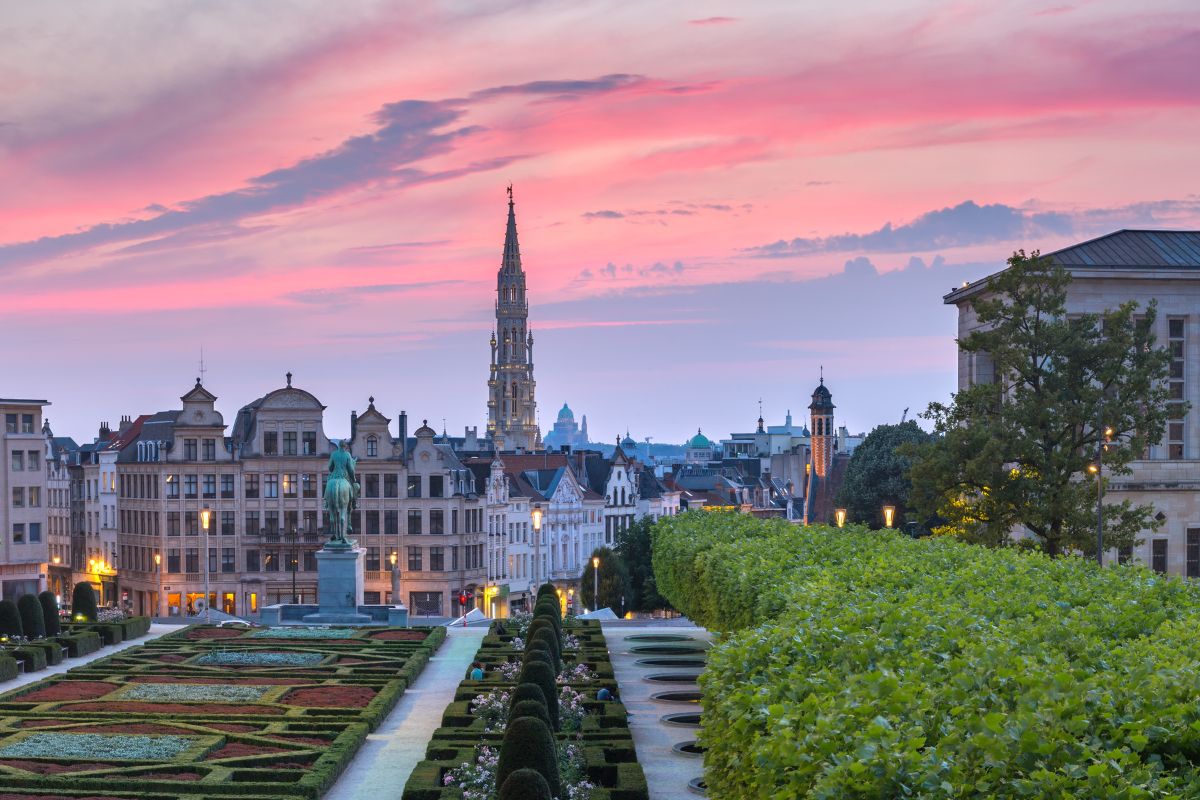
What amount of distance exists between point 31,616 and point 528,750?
3945 centimetres

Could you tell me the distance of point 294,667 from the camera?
51562 mm

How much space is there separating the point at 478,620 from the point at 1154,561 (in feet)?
105

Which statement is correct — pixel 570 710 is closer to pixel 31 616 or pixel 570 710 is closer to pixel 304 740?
pixel 304 740

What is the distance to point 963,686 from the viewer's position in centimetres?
1603

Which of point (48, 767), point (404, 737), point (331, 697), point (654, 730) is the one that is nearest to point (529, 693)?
point (654, 730)

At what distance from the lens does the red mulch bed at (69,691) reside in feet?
143

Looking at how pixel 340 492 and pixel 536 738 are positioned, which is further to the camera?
pixel 340 492

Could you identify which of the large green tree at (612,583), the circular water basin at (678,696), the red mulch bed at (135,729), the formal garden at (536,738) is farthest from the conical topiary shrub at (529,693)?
the large green tree at (612,583)

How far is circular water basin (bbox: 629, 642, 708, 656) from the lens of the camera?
57.3 metres

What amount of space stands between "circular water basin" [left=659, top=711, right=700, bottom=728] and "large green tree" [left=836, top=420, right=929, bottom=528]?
57578mm

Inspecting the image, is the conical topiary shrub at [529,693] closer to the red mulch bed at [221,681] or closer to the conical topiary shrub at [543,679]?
the conical topiary shrub at [543,679]

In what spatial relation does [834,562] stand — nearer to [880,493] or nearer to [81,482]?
[880,493]

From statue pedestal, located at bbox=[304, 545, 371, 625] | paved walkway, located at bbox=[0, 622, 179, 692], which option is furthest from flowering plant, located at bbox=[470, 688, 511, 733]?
statue pedestal, located at bbox=[304, 545, 371, 625]

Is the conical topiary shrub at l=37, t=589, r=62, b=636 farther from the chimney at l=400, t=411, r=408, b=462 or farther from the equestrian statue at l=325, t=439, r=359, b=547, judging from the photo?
the chimney at l=400, t=411, r=408, b=462
